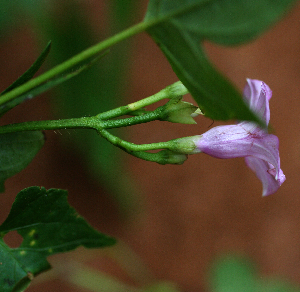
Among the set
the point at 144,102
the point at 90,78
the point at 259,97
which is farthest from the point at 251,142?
the point at 90,78

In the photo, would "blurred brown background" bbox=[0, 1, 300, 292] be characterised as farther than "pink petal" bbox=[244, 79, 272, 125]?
Yes

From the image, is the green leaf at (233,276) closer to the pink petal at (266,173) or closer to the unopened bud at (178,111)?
the pink petal at (266,173)

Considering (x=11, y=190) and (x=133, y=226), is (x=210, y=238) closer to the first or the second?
(x=133, y=226)

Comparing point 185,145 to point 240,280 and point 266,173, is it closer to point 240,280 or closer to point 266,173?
point 266,173

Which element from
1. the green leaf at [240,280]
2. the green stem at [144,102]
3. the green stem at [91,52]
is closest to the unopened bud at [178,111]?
the green stem at [144,102]

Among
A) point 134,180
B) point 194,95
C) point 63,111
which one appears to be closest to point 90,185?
point 134,180

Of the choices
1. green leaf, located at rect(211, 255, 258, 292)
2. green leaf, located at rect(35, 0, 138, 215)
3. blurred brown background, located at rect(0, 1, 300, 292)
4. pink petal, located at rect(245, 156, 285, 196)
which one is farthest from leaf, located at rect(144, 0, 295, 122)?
blurred brown background, located at rect(0, 1, 300, 292)

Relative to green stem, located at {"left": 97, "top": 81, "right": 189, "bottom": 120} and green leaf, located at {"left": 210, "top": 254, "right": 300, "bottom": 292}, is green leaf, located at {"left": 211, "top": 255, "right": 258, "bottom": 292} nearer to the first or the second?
green leaf, located at {"left": 210, "top": 254, "right": 300, "bottom": 292}
